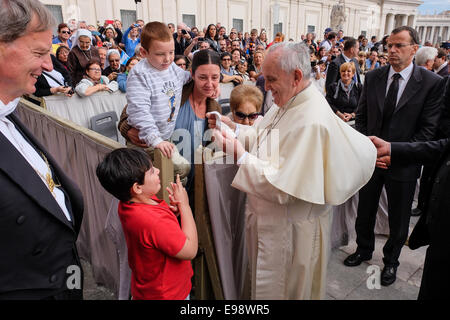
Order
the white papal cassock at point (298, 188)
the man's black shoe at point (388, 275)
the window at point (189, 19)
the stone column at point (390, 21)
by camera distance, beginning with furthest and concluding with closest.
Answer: the stone column at point (390, 21) < the window at point (189, 19) < the man's black shoe at point (388, 275) < the white papal cassock at point (298, 188)

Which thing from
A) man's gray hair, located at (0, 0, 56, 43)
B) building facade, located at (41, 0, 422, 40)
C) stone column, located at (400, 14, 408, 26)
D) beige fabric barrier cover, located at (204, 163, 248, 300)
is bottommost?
beige fabric barrier cover, located at (204, 163, 248, 300)

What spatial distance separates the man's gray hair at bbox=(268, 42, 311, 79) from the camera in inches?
64.7

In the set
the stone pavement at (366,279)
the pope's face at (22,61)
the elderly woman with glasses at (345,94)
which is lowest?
the stone pavement at (366,279)

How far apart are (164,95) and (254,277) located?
142cm

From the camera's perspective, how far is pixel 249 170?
1646 mm

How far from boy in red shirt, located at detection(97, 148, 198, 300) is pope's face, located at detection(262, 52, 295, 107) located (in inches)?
31.2

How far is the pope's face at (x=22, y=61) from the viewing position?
112 cm

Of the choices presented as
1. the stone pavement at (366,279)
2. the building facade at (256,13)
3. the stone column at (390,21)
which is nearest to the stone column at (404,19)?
the building facade at (256,13)

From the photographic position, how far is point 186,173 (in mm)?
2043

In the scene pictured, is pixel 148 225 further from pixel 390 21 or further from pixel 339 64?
pixel 390 21

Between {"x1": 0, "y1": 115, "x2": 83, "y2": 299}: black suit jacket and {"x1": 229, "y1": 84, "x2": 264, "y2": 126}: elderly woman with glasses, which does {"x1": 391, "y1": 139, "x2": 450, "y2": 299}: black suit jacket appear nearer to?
{"x1": 229, "y1": 84, "x2": 264, "y2": 126}: elderly woman with glasses

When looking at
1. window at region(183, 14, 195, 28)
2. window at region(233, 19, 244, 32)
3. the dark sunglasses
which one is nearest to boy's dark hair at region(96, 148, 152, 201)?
the dark sunglasses

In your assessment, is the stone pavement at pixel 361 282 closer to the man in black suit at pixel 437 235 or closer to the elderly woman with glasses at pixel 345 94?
the man in black suit at pixel 437 235

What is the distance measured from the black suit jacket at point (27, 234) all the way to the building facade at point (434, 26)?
209ft
